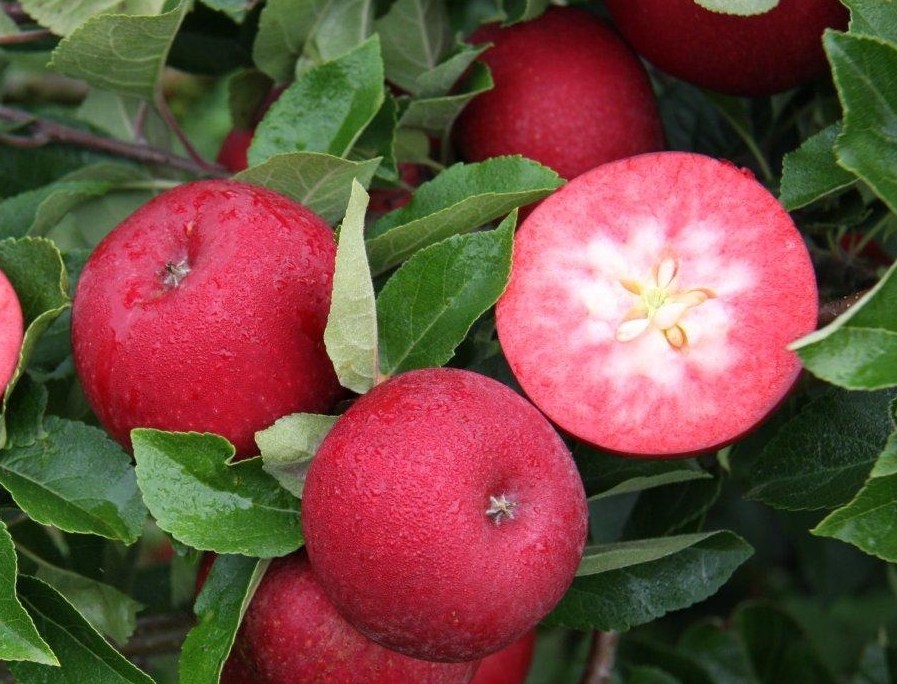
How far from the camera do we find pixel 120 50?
1.02 m

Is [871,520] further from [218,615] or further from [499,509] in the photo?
[218,615]

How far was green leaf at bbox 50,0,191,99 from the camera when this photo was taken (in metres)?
0.97

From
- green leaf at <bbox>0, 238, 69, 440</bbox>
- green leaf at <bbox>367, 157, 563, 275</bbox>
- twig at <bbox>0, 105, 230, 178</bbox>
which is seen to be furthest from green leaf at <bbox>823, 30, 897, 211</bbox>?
twig at <bbox>0, 105, 230, 178</bbox>

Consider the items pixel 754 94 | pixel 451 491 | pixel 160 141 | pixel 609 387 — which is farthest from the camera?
pixel 160 141

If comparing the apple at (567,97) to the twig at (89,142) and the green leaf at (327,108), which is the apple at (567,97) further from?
the twig at (89,142)

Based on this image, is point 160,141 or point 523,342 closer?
point 523,342

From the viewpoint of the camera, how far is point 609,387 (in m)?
0.84

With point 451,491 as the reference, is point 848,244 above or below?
below

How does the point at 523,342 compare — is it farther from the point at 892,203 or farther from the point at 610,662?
the point at 610,662

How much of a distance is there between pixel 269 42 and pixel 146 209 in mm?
290

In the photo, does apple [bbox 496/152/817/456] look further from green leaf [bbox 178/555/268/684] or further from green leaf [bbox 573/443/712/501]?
green leaf [bbox 178/555/268/684]

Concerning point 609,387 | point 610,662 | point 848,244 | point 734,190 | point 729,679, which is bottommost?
point 729,679

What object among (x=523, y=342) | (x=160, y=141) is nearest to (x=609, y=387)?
(x=523, y=342)

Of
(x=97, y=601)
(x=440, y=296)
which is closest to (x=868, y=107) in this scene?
(x=440, y=296)
